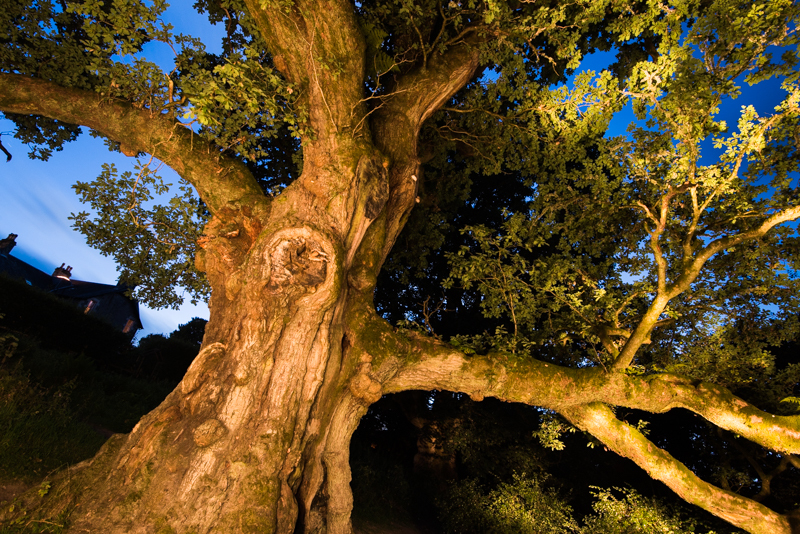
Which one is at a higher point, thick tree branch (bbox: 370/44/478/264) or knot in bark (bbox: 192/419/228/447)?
thick tree branch (bbox: 370/44/478/264)

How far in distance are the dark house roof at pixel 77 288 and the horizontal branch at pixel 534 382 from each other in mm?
31262

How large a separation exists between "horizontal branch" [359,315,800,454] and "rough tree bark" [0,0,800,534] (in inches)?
0.8

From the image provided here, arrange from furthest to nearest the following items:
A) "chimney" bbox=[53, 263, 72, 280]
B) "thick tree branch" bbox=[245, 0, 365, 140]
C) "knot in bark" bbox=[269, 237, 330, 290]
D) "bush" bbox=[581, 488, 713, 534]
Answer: "chimney" bbox=[53, 263, 72, 280]
"bush" bbox=[581, 488, 713, 534]
"thick tree branch" bbox=[245, 0, 365, 140]
"knot in bark" bbox=[269, 237, 330, 290]

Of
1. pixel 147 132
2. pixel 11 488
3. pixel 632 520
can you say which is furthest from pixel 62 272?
pixel 632 520

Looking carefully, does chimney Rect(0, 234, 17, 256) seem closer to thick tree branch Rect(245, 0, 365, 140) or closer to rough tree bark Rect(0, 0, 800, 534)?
rough tree bark Rect(0, 0, 800, 534)

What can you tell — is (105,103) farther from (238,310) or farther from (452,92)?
(452,92)

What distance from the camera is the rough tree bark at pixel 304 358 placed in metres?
3.58

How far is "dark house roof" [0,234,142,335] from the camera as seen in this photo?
92.3 ft

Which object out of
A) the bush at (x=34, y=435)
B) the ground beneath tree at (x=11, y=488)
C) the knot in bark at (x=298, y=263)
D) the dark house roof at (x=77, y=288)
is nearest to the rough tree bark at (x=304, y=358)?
the knot in bark at (x=298, y=263)

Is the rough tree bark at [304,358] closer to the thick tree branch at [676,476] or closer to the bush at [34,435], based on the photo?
the thick tree branch at [676,476]

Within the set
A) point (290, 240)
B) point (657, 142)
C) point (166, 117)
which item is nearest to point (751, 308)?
point (657, 142)

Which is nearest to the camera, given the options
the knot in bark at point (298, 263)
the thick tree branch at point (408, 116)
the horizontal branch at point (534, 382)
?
the knot in bark at point (298, 263)

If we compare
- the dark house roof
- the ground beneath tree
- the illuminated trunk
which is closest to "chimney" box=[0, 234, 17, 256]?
the dark house roof

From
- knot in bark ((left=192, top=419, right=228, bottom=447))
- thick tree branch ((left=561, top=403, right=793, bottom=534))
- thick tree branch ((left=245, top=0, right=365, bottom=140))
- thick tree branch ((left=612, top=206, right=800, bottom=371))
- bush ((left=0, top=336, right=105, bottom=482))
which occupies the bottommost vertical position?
bush ((left=0, top=336, right=105, bottom=482))
